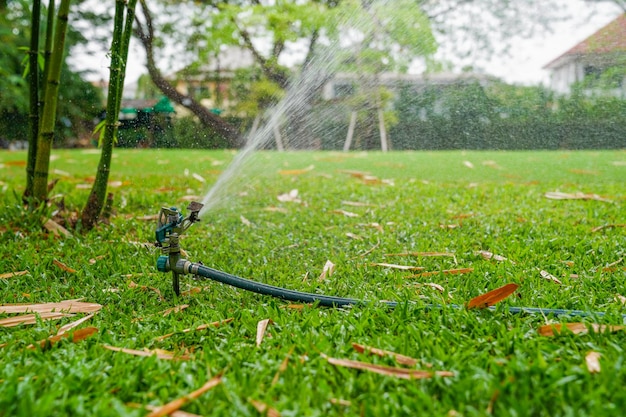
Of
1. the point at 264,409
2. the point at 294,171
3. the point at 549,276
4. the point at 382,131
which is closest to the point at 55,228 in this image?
the point at 264,409

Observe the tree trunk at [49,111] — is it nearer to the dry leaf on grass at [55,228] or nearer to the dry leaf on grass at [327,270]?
the dry leaf on grass at [55,228]

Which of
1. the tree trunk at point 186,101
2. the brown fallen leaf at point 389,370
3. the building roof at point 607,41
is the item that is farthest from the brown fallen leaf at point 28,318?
the building roof at point 607,41

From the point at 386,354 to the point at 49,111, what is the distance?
1970mm

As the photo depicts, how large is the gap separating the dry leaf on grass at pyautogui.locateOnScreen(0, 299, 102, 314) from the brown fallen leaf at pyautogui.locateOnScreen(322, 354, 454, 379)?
0.78 meters

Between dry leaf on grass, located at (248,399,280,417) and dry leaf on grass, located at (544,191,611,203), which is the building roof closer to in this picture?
dry leaf on grass, located at (544,191,611,203)

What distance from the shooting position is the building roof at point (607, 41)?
351 cm

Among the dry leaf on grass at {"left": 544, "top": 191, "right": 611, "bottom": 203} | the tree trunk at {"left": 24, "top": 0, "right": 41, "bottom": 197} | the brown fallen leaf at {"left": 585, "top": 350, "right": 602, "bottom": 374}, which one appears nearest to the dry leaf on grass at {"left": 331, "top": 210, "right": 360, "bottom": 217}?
→ the dry leaf on grass at {"left": 544, "top": 191, "right": 611, "bottom": 203}

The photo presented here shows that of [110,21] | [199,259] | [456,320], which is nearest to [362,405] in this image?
[456,320]

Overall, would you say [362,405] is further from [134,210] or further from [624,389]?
[134,210]

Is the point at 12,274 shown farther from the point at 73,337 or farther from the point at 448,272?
the point at 448,272

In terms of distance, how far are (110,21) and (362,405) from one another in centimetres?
577

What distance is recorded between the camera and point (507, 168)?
4.94 meters

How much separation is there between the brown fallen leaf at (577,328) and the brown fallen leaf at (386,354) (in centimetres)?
37

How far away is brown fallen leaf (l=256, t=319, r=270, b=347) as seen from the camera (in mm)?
1342
